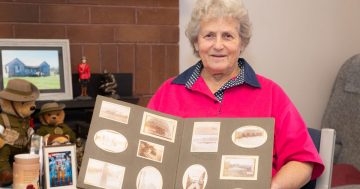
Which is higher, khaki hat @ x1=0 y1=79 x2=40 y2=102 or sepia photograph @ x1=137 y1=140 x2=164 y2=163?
khaki hat @ x1=0 y1=79 x2=40 y2=102

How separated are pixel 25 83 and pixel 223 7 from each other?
83 cm

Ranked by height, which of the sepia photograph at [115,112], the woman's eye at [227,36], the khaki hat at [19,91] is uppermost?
the woman's eye at [227,36]

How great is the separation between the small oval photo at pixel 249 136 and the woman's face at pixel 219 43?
1.03 ft

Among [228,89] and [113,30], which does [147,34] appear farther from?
[228,89]

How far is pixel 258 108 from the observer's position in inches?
61.7

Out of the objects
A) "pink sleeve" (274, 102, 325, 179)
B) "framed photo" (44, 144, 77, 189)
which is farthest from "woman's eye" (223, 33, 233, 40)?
"framed photo" (44, 144, 77, 189)

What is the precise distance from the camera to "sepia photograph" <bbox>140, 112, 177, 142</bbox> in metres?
1.38

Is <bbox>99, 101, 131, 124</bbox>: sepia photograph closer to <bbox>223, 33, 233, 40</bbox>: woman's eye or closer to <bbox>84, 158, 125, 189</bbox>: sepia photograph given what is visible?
<bbox>84, 158, 125, 189</bbox>: sepia photograph

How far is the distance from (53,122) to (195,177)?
0.83m

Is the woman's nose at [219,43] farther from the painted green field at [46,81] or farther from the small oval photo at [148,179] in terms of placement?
the painted green field at [46,81]

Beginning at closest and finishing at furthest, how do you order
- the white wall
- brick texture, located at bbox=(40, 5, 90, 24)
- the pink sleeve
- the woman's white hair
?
the pink sleeve < the woman's white hair < brick texture, located at bbox=(40, 5, 90, 24) < the white wall

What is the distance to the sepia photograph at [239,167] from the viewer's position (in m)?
1.31

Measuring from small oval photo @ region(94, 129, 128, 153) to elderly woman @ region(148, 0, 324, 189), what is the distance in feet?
1.03

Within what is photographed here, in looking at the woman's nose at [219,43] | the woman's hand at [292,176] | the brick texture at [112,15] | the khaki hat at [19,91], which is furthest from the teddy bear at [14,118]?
the woman's hand at [292,176]
